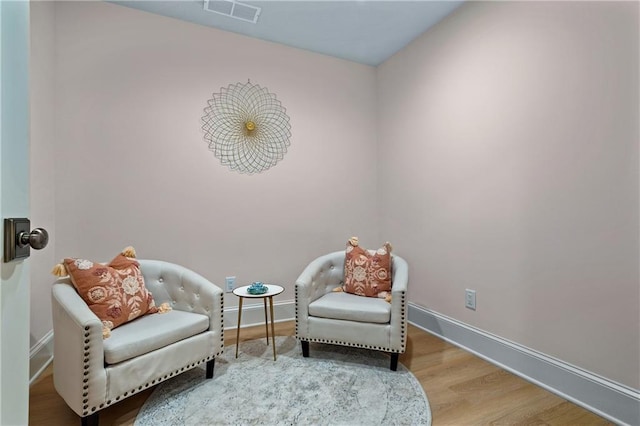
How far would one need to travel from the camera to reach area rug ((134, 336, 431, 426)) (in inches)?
62.3

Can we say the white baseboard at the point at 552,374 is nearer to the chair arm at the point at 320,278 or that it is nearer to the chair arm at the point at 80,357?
the chair arm at the point at 320,278

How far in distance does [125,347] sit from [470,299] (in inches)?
87.5

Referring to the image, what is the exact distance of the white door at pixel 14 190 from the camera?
2.21 feet

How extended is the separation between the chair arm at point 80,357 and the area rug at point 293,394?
0.29 m

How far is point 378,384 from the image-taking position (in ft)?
6.16

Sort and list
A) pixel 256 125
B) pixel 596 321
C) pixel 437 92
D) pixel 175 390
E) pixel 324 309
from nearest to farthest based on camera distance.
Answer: pixel 596 321 → pixel 175 390 → pixel 324 309 → pixel 437 92 → pixel 256 125

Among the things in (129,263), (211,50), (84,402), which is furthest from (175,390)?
(211,50)

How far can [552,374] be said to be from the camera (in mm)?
1832

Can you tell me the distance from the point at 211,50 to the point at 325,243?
6.59 ft

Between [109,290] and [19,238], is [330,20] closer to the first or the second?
[109,290]

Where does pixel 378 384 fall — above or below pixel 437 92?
below

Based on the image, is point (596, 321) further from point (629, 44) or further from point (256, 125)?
point (256, 125)

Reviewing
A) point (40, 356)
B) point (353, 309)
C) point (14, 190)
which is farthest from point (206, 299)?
point (14, 190)

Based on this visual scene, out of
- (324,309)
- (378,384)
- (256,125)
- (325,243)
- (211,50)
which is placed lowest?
(378,384)
